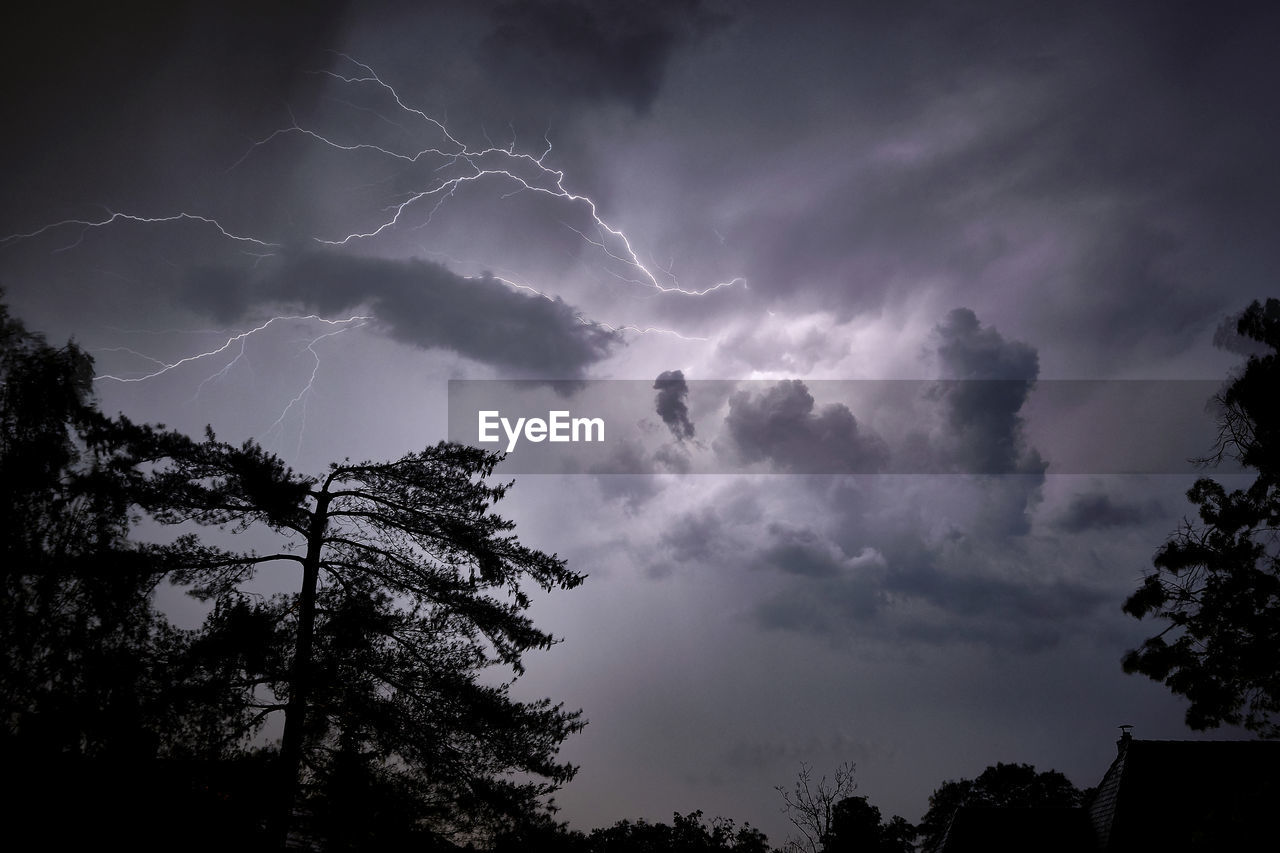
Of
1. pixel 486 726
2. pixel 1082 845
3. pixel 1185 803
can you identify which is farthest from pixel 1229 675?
pixel 486 726

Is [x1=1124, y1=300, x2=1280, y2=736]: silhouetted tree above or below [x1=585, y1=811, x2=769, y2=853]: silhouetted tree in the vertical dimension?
above

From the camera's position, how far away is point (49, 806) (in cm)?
949

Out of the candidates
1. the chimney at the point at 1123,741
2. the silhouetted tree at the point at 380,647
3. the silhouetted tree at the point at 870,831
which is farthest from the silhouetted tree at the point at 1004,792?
the silhouetted tree at the point at 380,647

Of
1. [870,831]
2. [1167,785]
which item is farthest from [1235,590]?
[870,831]

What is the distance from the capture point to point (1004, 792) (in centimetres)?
5259

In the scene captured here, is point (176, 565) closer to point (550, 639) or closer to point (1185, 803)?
point (550, 639)

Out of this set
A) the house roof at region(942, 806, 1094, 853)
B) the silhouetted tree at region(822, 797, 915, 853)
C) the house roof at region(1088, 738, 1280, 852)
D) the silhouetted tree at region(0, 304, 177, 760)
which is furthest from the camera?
the silhouetted tree at region(822, 797, 915, 853)

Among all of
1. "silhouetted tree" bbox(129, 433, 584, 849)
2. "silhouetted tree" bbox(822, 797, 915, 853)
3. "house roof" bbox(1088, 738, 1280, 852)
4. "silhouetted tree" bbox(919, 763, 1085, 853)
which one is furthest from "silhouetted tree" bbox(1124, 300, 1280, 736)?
"silhouetted tree" bbox(919, 763, 1085, 853)

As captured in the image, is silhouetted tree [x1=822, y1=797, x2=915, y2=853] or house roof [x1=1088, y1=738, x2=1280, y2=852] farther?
silhouetted tree [x1=822, y1=797, x2=915, y2=853]

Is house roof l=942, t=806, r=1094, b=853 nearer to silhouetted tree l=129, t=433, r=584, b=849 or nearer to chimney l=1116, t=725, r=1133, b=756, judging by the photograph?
chimney l=1116, t=725, r=1133, b=756

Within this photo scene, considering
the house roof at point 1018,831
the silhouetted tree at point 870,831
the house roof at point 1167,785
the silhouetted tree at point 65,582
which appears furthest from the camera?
the silhouetted tree at point 870,831

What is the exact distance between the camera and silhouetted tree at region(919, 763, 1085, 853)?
5109 centimetres

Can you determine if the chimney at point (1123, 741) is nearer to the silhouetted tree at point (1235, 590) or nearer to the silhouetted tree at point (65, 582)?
the silhouetted tree at point (1235, 590)

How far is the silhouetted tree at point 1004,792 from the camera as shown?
51.1 m
